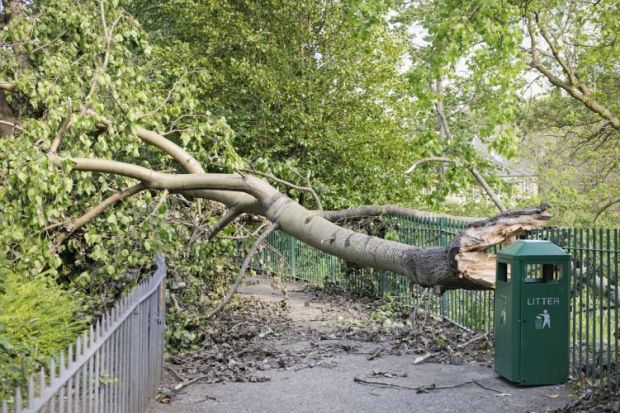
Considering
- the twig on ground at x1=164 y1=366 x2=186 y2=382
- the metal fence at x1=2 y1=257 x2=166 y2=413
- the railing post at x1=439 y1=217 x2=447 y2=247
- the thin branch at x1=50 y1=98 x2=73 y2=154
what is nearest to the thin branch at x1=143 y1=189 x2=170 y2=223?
the thin branch at x1=50 y1=98 x2=73 y2=154

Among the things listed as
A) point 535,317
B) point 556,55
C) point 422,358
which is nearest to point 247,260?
point 422,358

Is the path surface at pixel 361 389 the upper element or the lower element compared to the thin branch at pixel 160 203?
lower

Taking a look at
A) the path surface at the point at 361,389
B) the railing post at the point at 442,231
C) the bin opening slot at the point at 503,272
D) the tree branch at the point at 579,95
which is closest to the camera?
the path surface at the point at 361,389

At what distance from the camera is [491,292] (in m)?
9.23

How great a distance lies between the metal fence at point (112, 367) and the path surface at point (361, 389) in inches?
28.5

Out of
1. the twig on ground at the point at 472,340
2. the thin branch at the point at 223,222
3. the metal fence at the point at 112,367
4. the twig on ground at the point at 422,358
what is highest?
the thin branch at the point at 223,222

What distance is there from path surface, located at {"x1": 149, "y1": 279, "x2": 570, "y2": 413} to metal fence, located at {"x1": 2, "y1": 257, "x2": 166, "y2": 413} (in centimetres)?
72

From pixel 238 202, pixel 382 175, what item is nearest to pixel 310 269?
pixel 382 175

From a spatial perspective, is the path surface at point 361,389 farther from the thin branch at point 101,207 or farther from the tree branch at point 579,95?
the tree branch at point 579,95

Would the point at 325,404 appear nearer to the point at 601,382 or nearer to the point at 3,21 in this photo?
the point at 601,382

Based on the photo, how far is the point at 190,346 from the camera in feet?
28.5

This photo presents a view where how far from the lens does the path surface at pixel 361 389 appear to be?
6.36 metres

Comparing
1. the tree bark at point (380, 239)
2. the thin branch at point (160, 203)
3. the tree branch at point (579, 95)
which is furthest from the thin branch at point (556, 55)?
the thin branch at point (160, 203)

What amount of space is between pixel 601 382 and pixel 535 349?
68 centimetres
